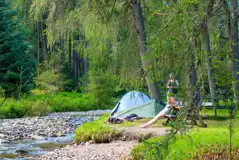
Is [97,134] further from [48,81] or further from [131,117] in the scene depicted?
[48,81]

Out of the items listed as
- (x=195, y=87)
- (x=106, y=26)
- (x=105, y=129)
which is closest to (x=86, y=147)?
(x=105, y=129)

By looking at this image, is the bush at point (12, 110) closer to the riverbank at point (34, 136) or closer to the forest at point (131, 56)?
the forest at point (131, 56)

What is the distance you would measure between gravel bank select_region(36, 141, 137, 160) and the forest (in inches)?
52.0

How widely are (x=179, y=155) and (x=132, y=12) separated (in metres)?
8.55

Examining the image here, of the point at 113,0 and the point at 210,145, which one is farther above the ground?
the point at 113,0

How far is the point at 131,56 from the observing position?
1600cm

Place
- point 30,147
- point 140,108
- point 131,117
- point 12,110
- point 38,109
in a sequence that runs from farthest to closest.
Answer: point 38,109, point 12,110, point 140,108, point 131,117, point 30,147

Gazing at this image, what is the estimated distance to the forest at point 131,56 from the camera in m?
5.28

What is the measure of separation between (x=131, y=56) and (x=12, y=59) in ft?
38.4

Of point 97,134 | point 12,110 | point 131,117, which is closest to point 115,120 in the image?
point 131,117

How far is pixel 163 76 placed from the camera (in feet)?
19.1

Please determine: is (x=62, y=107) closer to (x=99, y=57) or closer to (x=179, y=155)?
(x=99, y=57)

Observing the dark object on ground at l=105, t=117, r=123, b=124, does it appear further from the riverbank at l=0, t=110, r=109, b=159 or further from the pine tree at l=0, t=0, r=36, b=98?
the pine tree at l=0, t=0, r=36, b=98

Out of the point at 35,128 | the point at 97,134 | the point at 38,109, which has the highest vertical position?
the point at 97,134
